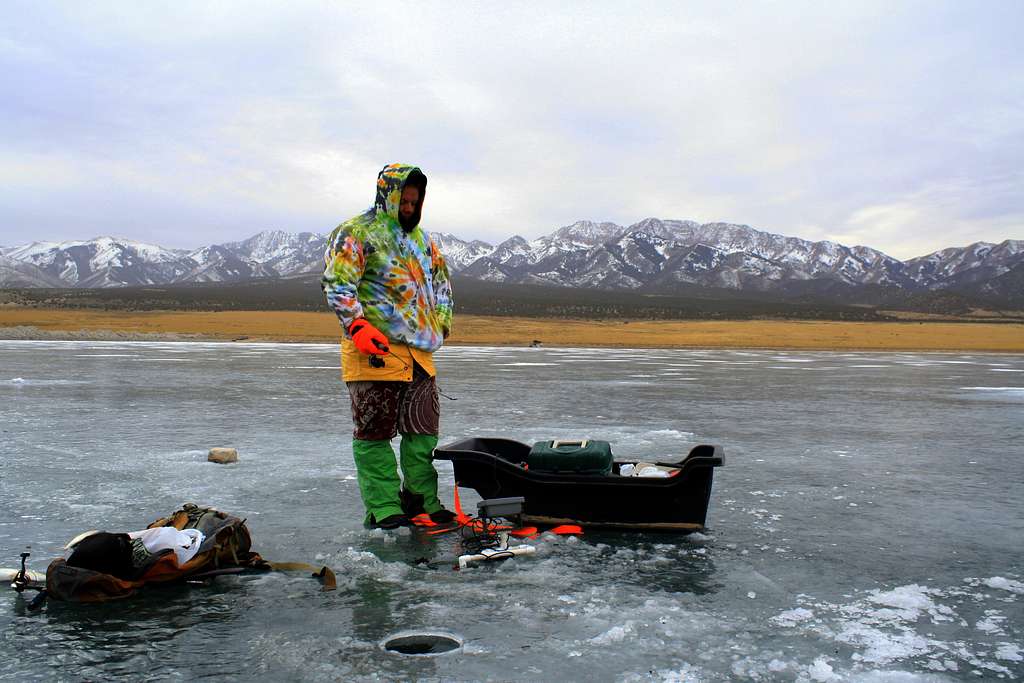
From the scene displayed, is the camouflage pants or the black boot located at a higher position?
the camouflage pants

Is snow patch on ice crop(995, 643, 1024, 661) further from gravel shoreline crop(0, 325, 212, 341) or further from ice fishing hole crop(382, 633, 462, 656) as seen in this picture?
gravel shoreline crop(0, 325, 212, 341)

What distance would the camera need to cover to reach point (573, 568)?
4480 mm

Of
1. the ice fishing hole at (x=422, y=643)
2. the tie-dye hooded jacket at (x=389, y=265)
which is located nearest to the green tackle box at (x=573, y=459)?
the tie-dye hooded jacket at (x=389, y=265)

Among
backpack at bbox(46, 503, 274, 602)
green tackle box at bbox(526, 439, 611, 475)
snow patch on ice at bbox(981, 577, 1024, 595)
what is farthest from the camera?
green tackle box at bbox(526, 439, 611, 475)

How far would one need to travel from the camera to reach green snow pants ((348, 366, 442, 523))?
5258 mm

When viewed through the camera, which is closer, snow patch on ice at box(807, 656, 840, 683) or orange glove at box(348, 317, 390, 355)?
snow patch on ice at box(807, 656, 840, 683)

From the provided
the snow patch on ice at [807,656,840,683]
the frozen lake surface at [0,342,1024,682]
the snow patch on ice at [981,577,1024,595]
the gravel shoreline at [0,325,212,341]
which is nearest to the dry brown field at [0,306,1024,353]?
the gravel shoreline at [0,325,212,341]

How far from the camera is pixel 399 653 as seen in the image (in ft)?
10.8

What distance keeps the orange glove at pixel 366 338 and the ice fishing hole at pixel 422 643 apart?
1794mm

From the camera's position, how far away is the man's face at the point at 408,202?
543cm

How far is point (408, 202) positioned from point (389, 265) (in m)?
0.48

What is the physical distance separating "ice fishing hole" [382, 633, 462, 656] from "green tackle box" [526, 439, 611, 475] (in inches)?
80.8

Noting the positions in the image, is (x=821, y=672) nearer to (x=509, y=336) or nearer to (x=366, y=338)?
(x=366, y=338)

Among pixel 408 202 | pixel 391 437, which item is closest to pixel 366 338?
pixel 391 437
